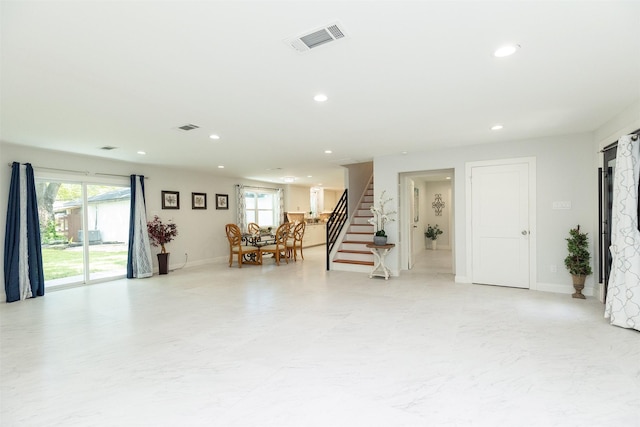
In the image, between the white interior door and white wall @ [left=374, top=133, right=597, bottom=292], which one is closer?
white wall @ [left=374, top=133, right=597, bottom=292]

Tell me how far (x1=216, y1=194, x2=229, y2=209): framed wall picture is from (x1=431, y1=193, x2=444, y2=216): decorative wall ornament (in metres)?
6.78

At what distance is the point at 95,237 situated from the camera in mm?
6121

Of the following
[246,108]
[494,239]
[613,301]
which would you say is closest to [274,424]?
[246,108]

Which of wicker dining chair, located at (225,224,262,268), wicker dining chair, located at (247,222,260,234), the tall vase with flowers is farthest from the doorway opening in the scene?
wicker dining chair, located at (247,222,260,234)

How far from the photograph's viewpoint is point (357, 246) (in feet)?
23.9

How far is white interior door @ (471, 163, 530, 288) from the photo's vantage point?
510 cm

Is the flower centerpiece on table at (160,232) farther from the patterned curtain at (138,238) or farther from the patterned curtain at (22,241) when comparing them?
the patterned curtain at (22,241)

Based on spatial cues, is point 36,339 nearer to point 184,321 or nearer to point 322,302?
point 184,321

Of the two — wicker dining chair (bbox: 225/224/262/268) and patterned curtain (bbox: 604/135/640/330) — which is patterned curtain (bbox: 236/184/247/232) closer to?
wicker dining chair (bbox: 225/224/262/268)

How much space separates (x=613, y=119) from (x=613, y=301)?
2.23 m

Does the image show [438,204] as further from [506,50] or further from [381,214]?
[506,50]

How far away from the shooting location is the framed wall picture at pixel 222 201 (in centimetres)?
882

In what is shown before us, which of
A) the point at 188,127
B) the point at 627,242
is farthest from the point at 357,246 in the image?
the point at 627,242

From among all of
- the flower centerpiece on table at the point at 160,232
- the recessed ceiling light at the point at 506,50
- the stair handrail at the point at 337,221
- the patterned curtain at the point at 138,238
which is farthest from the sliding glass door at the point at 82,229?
the recessed ceiling light at the point at 506,50
